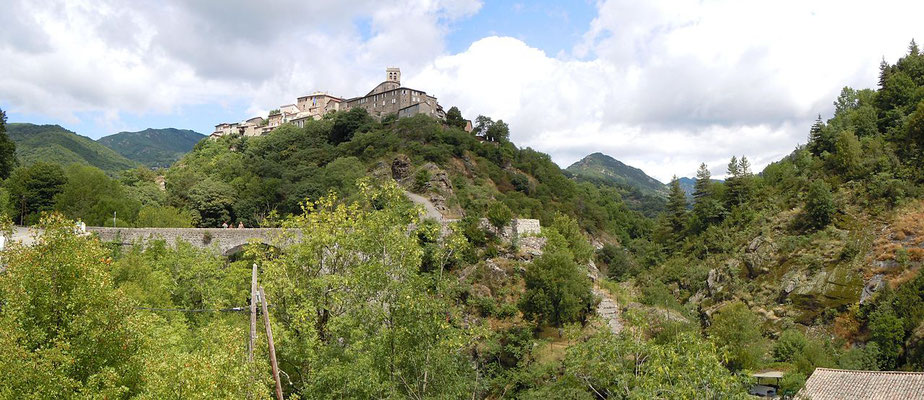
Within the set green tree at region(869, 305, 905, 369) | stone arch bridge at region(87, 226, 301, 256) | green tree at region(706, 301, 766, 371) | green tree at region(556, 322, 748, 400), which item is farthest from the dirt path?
stone arch bridge at region(87, 226, 301, 256)

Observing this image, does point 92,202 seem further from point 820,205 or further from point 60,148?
point 60,148

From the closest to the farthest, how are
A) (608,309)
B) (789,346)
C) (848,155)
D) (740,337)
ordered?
(740,337)
(789,346)
(608,309)
(848,155)

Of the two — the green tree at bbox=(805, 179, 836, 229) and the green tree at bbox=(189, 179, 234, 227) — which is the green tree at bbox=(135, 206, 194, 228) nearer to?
the green tree at bbox=(189, 179, 234, 227)

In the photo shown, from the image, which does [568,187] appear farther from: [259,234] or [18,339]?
[18,339]

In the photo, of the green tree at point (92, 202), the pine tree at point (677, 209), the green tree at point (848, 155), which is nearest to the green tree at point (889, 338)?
the green tree at point (848, 155)

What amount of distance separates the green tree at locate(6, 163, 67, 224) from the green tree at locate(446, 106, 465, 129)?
44276mm

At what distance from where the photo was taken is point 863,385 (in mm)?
21062

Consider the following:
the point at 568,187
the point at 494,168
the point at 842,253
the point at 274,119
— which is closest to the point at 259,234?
the point at 494,168

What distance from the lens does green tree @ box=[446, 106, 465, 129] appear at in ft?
245

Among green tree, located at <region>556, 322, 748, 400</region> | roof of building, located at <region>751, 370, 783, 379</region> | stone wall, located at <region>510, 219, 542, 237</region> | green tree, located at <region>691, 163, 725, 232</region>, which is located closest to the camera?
green tree, located at <region>556, 322, 748, 400</region>

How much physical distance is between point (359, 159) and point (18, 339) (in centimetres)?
5298

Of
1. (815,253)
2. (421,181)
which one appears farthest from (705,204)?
(421,181)

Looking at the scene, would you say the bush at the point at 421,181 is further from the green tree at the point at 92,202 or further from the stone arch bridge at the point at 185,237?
the green tree at the point at 92,202

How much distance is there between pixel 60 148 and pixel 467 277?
14354cm
